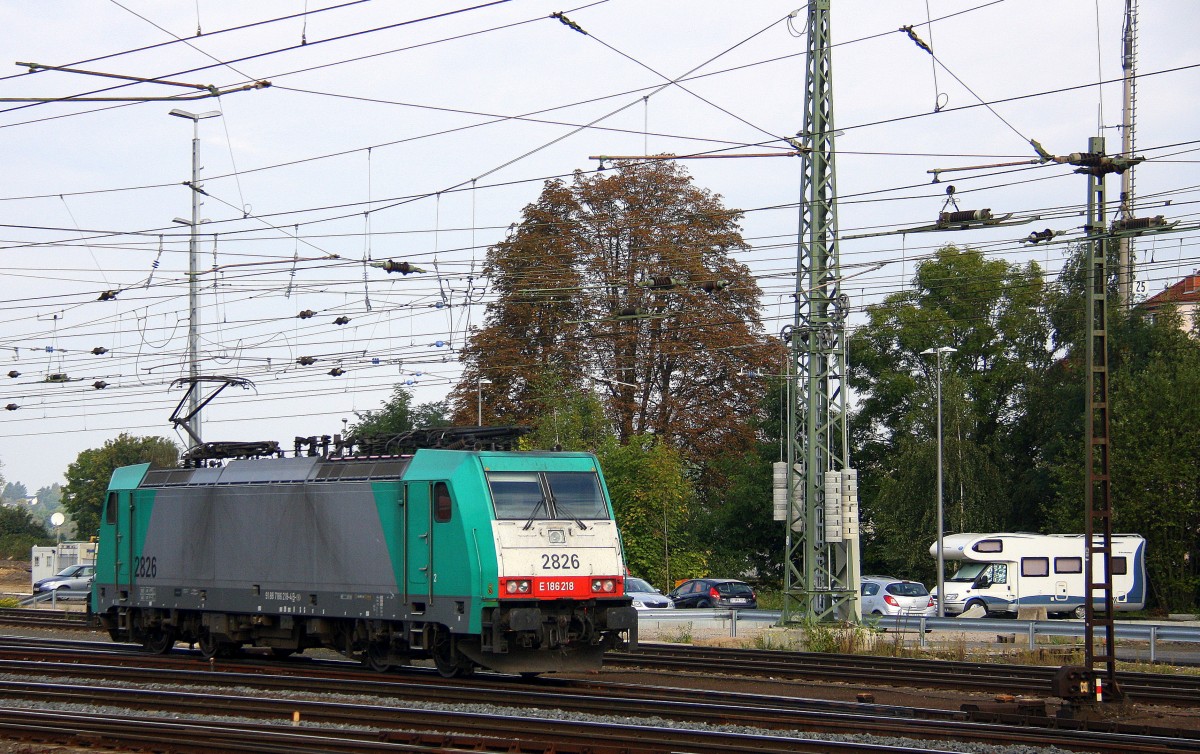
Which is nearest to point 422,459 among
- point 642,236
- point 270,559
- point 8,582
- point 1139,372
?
point 270,559

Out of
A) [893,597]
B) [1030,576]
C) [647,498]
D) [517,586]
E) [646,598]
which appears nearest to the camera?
[517,586]

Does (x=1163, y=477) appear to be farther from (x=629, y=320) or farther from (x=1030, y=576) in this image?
(x=629, y=320)

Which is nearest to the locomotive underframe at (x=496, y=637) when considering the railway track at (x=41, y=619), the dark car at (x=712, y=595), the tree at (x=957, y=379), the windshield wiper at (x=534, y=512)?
the windshield wiper at (x=534, y=512)

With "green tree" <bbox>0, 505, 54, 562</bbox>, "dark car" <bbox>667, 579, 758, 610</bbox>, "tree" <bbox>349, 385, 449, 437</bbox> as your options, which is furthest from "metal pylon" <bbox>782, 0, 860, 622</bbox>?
"green tree" <bbox>0, 505, 54, 562</bbox>

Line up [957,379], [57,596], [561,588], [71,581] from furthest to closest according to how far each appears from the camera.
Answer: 1. [957,379]
2. [71,581]
3. [57,596]
4. [561,588]

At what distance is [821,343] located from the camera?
25875 millimetres

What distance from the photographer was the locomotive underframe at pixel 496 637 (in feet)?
56.0

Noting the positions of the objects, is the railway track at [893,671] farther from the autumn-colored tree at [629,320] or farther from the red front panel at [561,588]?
the autumn-colored tree at [629,320]

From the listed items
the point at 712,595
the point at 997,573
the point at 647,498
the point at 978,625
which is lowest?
the point at 712,595

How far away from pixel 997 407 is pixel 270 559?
3974 cm

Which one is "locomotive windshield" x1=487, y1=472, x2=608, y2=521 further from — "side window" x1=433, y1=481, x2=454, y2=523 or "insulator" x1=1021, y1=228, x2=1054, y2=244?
"insulator" x1=1021, y1=228, x2=1054, y2=244

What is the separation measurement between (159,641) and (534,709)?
11103 millimetres

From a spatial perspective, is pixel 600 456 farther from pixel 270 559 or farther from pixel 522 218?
pixel 270 559

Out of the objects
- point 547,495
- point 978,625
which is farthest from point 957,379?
point 547,495
